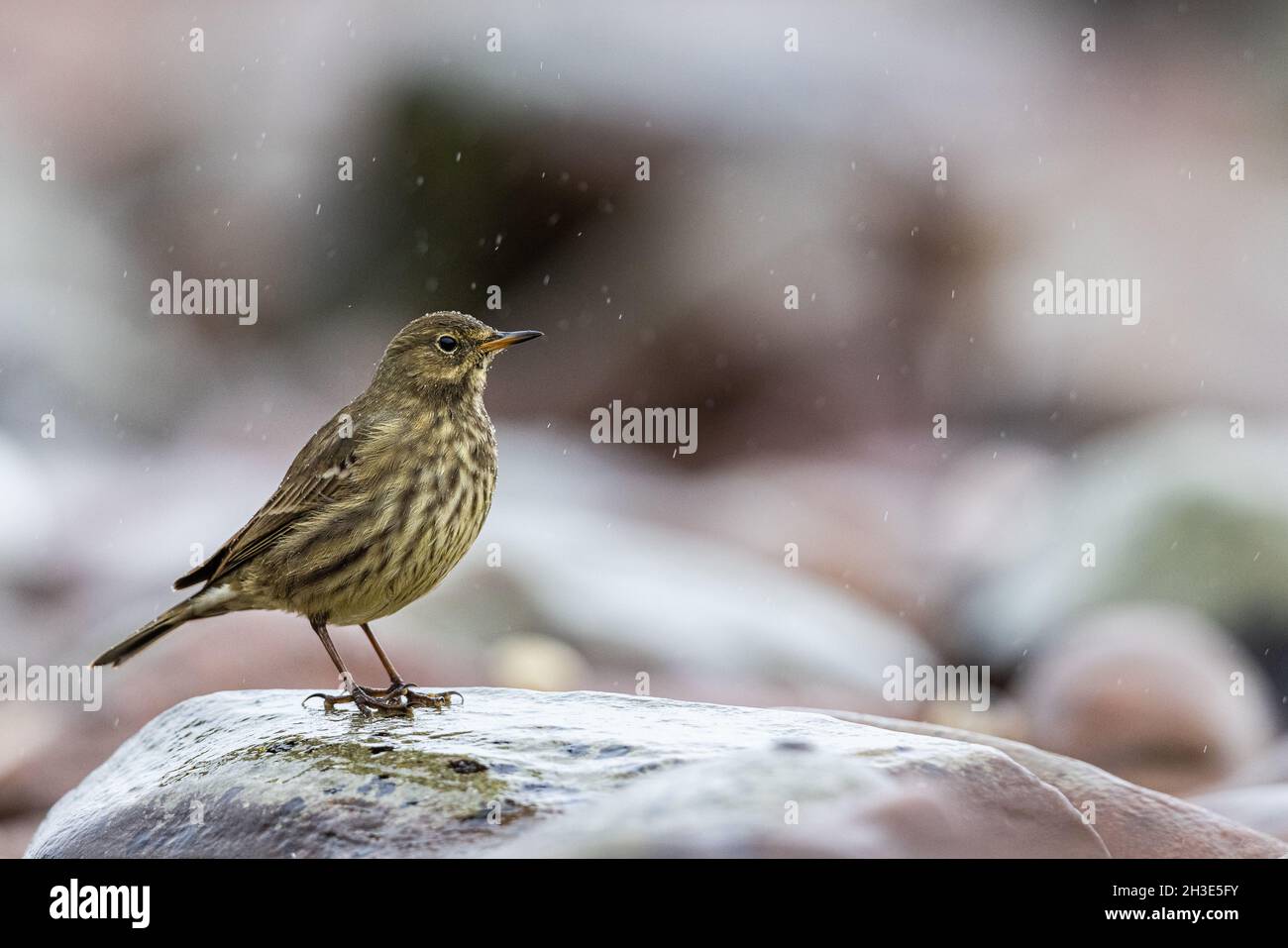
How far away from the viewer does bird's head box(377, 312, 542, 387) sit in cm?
630

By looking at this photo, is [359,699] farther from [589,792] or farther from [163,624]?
[589,792]

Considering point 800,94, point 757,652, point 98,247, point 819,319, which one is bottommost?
point 757,652

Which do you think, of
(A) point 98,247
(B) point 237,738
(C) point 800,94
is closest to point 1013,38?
(C) point 800,94

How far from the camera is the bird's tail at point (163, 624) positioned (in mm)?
6277

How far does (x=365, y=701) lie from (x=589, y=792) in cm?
161

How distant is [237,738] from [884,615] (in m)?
9.02

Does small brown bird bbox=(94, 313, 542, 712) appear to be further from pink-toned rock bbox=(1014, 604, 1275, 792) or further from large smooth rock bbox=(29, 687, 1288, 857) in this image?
pink-toned rock bbox=(1014, 604, 1275, 792)

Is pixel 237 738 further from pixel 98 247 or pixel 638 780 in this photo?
pixel 98 247

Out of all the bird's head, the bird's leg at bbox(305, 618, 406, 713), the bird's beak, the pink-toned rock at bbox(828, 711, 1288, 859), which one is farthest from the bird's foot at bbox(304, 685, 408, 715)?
the pink-toned rock at bbox(828, 711, 1288, 859)

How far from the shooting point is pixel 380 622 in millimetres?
11000

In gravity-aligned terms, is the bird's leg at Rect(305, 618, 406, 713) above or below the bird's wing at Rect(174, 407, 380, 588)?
below

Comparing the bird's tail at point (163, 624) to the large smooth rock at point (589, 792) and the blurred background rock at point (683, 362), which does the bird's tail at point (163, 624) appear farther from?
the blurred background rock at point (683, 362)

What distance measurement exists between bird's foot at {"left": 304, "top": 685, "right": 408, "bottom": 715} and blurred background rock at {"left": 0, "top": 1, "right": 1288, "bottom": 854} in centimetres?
465

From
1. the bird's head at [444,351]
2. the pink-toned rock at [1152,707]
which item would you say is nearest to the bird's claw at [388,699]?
the bird's head at [444,351]
